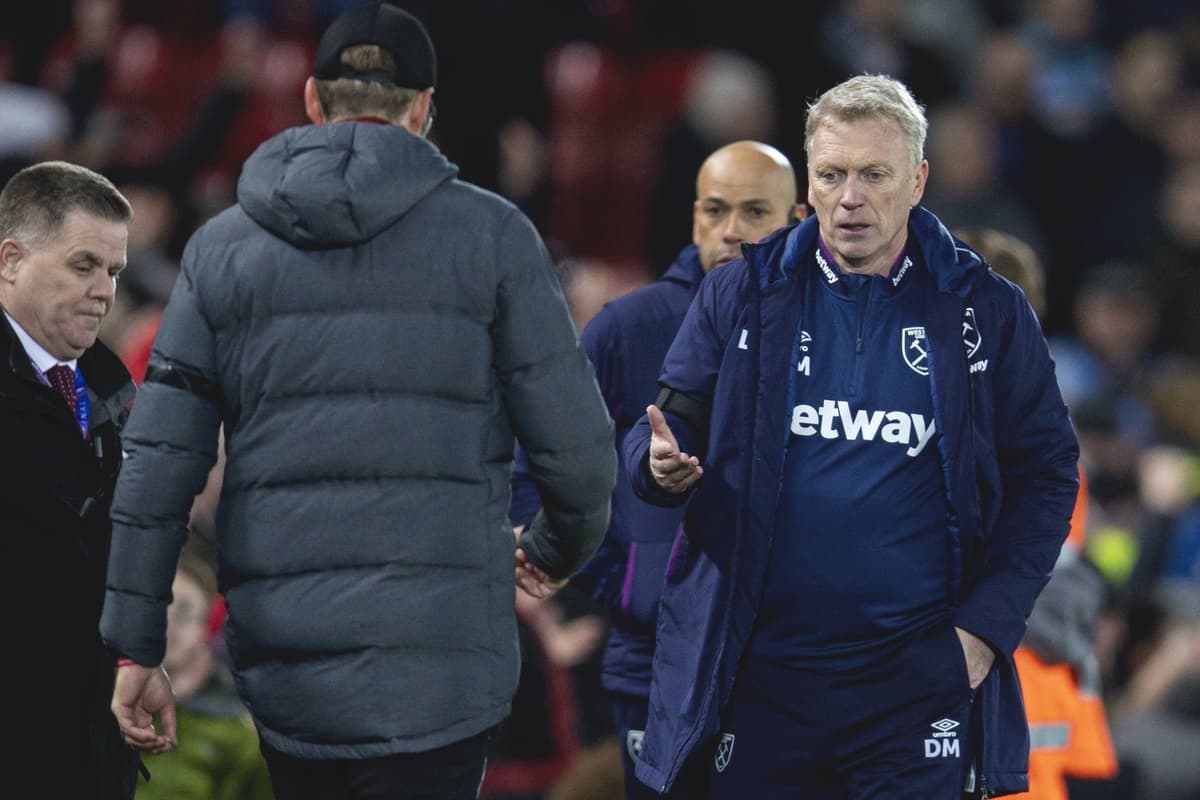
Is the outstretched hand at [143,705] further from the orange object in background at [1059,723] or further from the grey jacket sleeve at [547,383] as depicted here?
the orange object in background at [1059,723]

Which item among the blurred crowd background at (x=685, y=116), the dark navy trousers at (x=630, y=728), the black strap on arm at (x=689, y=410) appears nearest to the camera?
the black strap on arm at (x=689, y=410)

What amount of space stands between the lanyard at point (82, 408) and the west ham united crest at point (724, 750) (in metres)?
1.49

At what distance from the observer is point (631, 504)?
18.2 feet

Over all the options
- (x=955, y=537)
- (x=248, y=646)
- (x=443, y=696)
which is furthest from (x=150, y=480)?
(x=955, y=537)

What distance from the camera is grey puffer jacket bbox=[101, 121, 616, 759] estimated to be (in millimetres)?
4238

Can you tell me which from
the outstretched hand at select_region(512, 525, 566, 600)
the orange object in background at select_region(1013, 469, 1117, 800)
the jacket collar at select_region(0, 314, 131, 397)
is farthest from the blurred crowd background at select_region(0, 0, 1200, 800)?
the jacket collar at select_region(0, 314, 131, 397)

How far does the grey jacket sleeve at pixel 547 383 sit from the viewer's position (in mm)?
4312

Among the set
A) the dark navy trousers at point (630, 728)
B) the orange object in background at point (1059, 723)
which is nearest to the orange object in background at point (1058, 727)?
the orange object in background at point (1059, 723)

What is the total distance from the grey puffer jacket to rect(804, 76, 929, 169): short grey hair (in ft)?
2.43

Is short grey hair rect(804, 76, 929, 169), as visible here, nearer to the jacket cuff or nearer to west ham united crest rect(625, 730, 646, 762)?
west ham united crest rect(625, 730, 646, 762)

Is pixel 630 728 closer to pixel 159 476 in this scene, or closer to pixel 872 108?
pixel 159 476

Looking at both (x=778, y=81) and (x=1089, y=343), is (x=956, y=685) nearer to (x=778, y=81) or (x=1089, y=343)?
(x=1089, y=343)

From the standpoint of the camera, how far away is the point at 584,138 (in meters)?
12.6

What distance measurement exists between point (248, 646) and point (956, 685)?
4.81 feet
